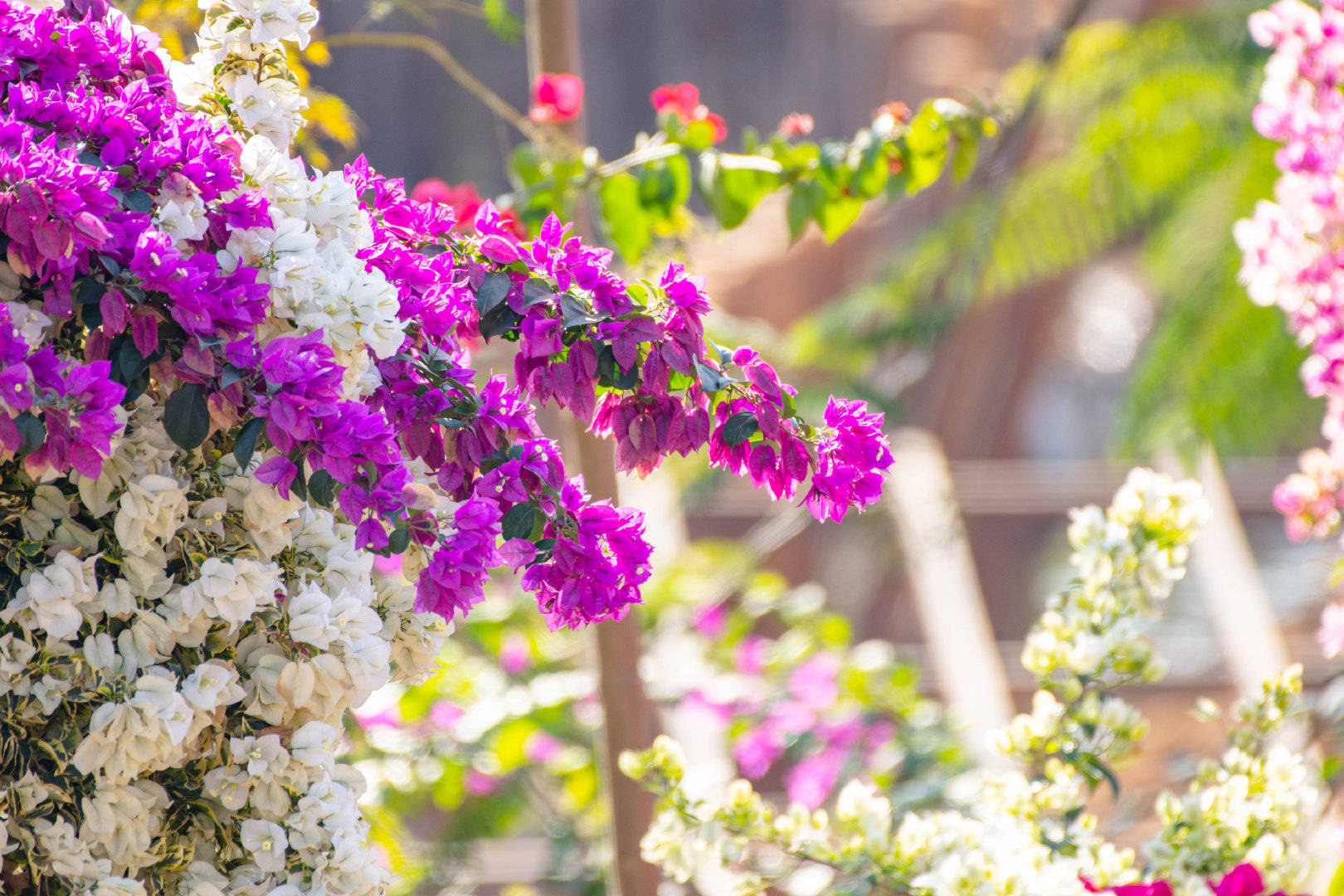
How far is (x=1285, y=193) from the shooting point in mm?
1045

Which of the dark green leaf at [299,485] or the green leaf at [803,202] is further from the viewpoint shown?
the green leaf at [803,202]

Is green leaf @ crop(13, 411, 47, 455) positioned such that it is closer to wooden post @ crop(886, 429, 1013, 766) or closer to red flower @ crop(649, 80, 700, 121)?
red flower @ crop(649, 80, 700, 121)

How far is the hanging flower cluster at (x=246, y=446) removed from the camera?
1.53 feet

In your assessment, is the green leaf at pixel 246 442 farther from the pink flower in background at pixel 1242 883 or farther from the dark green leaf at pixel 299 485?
the pink flower in background at pixel 1242 883

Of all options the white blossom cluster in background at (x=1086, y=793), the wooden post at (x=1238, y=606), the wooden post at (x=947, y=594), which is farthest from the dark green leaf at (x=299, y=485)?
the wooden post at (x=1238, y=606)

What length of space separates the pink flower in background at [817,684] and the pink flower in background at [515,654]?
16.4 inches

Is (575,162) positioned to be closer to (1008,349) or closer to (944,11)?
(1008,349)

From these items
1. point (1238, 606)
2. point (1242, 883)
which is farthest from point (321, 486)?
point (1238, 606)

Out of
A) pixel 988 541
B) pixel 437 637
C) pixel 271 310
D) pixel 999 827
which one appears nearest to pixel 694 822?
pixel 999 827

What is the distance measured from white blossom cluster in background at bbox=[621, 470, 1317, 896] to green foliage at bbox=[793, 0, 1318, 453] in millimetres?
1412

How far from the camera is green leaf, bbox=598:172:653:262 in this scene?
0.96 meters

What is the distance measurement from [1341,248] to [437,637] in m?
0.87

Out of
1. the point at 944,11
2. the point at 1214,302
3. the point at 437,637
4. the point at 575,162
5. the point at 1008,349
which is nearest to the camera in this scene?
the point at 437,637

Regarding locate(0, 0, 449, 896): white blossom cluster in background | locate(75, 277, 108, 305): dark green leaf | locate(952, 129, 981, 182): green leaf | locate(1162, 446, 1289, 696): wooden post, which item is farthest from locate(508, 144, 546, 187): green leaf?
locate(1162, 446, 1289, 696): wooden post
